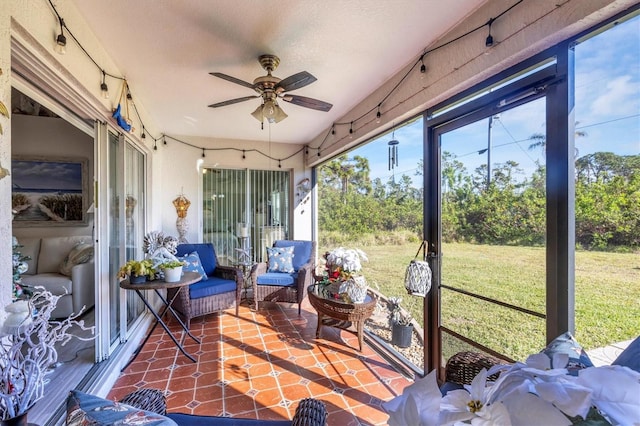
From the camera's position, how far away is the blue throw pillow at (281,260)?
14.0 feet

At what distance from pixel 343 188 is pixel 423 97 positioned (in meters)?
3.17

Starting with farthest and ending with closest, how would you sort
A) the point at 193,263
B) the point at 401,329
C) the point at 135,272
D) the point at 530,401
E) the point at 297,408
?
1. the point at 193,263
2. the point at 401,329
3. the point at 135,272
4. the point at 297,408
5. the point at 530,401

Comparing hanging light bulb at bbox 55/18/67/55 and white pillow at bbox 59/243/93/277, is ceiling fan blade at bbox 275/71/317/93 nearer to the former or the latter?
hanging light bulb at bbox 55/18/67/55

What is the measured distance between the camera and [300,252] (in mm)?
4496

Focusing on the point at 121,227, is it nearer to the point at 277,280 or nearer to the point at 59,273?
the point at 59,273

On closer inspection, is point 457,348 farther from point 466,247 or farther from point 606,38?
point 606,38

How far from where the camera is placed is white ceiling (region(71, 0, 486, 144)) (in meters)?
1.80

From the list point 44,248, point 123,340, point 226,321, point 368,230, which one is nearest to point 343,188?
point 368,230

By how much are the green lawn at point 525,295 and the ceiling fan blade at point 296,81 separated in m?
1.63

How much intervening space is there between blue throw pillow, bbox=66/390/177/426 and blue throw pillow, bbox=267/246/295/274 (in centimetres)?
350

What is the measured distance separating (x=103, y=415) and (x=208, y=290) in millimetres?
2961

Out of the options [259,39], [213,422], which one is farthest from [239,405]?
[259,39]

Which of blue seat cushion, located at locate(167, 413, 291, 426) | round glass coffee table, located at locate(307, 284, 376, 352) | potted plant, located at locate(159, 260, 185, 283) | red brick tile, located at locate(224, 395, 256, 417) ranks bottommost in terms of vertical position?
red brick tile, located at locate(224, 395, 256, 417)

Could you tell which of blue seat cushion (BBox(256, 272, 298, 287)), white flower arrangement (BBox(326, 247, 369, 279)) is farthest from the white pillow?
white flower arrangement (BBox(326, 247, 369, 279))
